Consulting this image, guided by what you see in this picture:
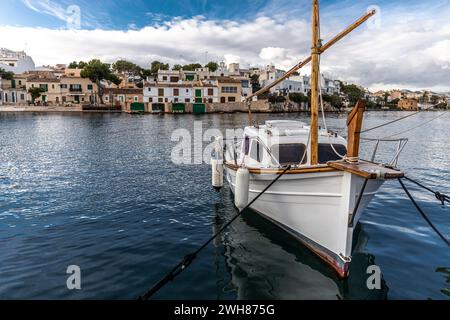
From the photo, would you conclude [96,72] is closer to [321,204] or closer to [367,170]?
[321,204]

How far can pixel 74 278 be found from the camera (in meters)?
8.28

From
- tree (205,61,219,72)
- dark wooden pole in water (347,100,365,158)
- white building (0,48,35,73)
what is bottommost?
dark wooden pole in water (347,100,365,158)

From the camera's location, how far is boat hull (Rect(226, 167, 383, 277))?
805 centimetres

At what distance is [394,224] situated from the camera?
1235 cm

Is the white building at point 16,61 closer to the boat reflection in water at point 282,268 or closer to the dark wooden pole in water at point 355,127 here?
the boat reflection in water at point 282,268

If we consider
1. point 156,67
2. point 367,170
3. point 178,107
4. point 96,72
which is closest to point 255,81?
point 156,67

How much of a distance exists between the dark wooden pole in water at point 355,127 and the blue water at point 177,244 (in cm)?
330

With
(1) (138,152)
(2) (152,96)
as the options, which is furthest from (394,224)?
(2) (152,96)

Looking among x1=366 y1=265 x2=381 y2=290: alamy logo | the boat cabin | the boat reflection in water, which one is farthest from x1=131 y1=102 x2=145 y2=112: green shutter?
x1=366 y1=265 x2=381 y2=290: alamy logo

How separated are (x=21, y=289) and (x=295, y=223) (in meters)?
7.43

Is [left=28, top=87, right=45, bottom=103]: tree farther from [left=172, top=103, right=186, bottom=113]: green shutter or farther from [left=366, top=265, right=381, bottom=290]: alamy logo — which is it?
[left=366, top=265, right=381, bottom=290]: alamy logo

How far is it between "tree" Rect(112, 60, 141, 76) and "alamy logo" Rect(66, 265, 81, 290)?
127385mm

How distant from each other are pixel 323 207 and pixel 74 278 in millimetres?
6582

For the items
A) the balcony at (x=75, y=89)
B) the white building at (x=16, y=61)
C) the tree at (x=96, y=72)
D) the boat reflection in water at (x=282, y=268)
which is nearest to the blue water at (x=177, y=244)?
the boat reflection in water at (x=282, y=268)
